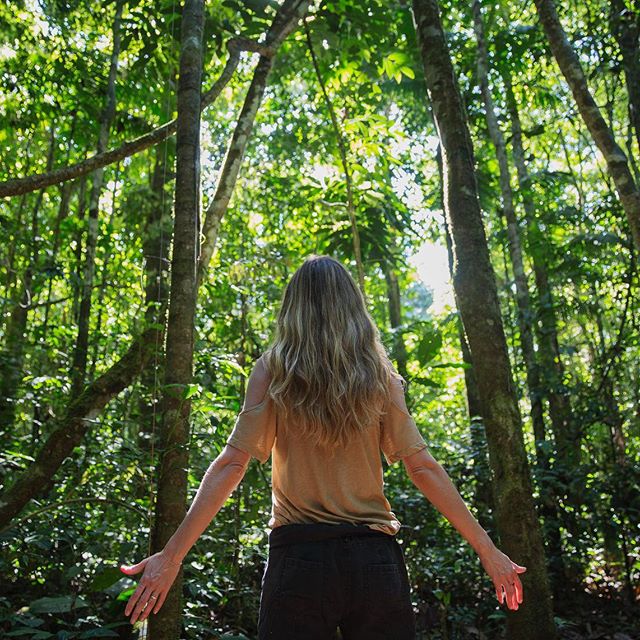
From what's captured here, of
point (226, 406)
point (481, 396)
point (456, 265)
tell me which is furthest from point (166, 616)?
point (456, 265)

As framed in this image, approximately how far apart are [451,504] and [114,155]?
3.87m

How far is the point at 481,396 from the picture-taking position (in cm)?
477

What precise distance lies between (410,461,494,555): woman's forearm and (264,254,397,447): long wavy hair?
0.92 ft

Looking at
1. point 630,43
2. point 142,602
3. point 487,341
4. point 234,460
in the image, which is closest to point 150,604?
point 142,602

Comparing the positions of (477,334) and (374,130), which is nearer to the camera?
(477,334)

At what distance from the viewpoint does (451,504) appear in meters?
2.32

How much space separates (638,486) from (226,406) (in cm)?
508

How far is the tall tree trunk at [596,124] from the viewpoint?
18.2 feet

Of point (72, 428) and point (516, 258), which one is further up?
point (516, 258)

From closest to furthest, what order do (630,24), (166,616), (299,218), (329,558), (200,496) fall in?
(329,558), (200,496), (166,616), (630,24), (299,218)

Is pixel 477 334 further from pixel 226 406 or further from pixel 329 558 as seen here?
pixel 329 558

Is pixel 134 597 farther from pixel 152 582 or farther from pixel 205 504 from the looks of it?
pixel 205 504

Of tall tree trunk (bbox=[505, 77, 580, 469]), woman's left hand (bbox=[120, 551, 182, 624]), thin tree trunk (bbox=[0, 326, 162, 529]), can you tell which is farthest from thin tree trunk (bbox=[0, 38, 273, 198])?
tall tree trunk (bbox=[505, 77, 580, 469])

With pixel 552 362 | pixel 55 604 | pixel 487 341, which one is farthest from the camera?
pixel 552 362
